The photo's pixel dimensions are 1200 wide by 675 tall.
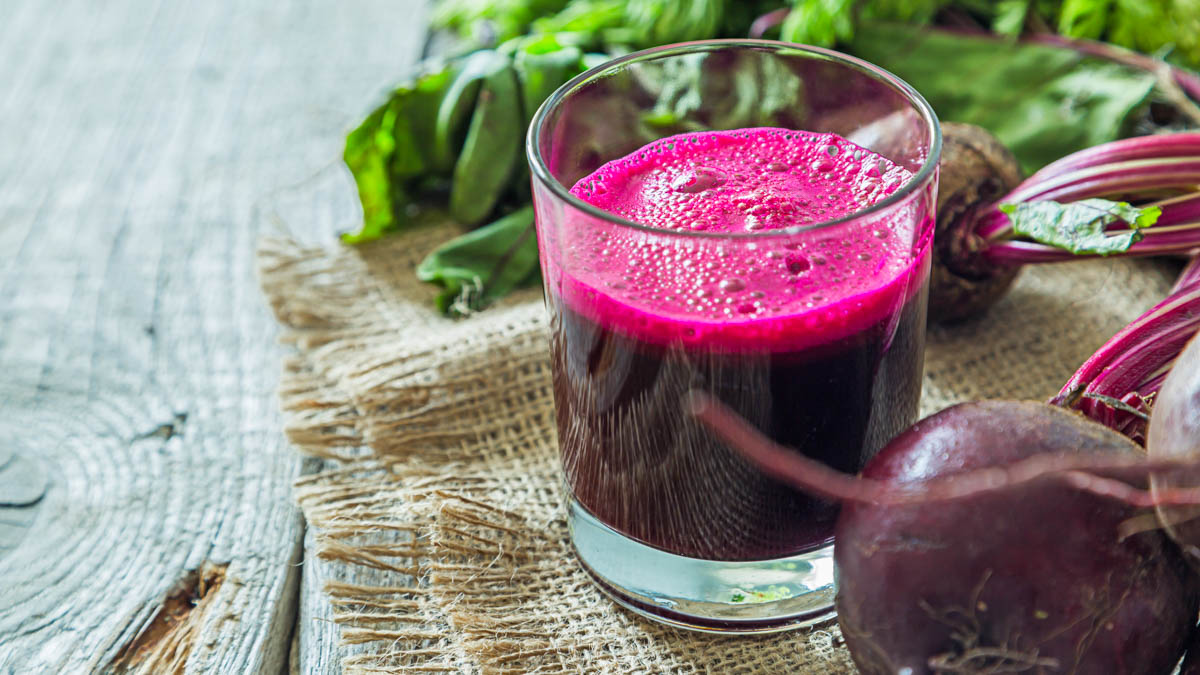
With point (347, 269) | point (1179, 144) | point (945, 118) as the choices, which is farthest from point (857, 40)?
point (347, 269)

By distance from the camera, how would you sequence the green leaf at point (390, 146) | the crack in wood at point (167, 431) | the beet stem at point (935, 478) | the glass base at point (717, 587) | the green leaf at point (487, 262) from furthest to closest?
the green leaf at point (390, 146) < the green leaf at point (487, 262) < the crack in wood at point (167, 431) < the glass base at point (717, 587) < the beet stem at point (935, 478)

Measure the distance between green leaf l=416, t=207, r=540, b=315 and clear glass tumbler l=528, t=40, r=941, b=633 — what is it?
17.3 inches

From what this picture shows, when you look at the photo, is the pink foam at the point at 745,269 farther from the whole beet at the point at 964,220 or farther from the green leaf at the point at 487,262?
the green leaf at the point at 487,262

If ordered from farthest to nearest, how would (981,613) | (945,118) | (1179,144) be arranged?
(945,118), (1179,144), (981,613)

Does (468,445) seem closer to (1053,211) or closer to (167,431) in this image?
(167,431)

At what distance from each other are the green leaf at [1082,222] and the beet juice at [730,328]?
0.30 m

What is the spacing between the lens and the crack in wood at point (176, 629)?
108cm

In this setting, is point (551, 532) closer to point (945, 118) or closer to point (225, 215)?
point (225, 215)

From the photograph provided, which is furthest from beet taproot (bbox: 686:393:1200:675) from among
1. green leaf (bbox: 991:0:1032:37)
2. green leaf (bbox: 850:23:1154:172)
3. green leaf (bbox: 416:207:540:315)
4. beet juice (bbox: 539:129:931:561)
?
green leaf (bbox: 991:0:1032:37)

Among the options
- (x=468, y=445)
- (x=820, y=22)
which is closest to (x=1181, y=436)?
(x=468, y=445)

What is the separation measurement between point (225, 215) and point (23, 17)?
93 centimetres

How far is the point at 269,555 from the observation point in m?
1.20

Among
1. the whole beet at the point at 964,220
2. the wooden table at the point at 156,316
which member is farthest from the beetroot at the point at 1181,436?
the wooden table at the point at 156,316

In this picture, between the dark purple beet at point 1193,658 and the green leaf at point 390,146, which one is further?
the green leaf at point 390,146
